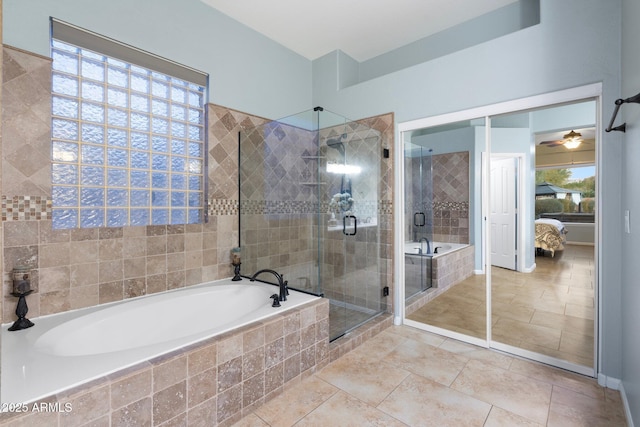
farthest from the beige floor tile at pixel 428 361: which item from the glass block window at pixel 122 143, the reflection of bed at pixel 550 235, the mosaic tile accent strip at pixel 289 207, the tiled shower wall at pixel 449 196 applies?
the glass block window at pixel 122 143

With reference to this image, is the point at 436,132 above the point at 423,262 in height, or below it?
above

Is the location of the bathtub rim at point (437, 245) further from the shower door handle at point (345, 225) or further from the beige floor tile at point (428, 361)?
the beige floor tile at point (428, 361)

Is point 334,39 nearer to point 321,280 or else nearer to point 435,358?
point 321,280

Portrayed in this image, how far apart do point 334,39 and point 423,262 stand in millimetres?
2625

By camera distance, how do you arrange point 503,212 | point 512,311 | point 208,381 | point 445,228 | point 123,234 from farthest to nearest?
point 445,228 → point 503,212 → point 512,311 → point 123,234 → point 208,381

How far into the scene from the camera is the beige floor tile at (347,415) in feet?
5.65

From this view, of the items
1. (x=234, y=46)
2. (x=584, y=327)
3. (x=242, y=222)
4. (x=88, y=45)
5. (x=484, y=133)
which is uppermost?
(x=234, y=46)

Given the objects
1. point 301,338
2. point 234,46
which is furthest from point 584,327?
point 234,46

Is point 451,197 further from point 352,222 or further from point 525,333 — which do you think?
point 525,333

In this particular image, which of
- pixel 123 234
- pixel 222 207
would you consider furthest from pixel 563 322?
pixel 123 234

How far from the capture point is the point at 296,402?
189 cm

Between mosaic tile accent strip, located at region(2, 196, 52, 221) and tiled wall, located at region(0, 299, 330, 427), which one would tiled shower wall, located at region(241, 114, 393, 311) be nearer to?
tiled wall, located at region(0, 299, 330, 427)

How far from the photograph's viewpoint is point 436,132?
121 inches

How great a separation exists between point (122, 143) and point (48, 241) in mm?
817
